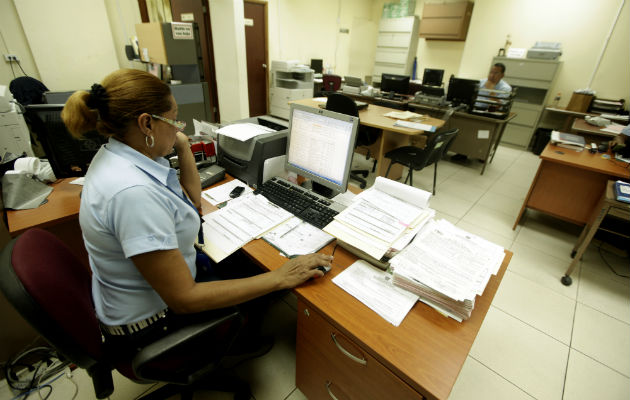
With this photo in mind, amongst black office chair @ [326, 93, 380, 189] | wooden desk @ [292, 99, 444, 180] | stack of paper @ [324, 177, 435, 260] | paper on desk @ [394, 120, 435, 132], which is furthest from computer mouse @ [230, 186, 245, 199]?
paper on desk @ [394, 120, 435, 132]

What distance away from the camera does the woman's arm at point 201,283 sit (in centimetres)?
77

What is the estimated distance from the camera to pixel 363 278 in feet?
3.24

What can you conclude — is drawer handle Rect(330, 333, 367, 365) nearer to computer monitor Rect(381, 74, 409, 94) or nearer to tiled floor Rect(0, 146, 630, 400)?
tiled floor Rect(0, 146, 630, 400)

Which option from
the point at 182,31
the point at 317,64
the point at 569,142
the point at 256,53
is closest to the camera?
the point at 569,142

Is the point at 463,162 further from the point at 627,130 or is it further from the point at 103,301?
the point at 103,301

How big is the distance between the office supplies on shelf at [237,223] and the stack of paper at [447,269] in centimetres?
57

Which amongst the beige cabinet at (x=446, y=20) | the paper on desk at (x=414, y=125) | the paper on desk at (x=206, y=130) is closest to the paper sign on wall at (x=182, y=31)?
the paper on desk at (x=206, y=130)

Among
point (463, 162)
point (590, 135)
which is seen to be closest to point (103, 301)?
point (463, 162)

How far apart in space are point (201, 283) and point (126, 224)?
27 centimetres

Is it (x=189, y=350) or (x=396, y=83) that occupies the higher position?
(x=396, y=83)

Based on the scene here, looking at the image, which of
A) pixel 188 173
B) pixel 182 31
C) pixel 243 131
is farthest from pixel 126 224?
pixel 182 31

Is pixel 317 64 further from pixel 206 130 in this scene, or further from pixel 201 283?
pixel 201 283

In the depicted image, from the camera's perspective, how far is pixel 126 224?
2.39 ft

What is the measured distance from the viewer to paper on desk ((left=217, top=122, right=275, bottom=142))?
1502mm
